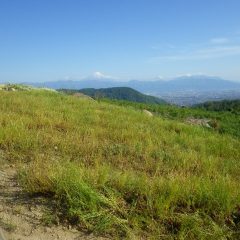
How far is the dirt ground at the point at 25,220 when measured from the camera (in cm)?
457

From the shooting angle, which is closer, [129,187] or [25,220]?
[25,220]

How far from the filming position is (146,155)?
8203mm

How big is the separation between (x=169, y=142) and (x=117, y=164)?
122 inches

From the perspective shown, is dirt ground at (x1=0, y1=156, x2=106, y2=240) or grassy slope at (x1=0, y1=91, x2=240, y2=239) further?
grassy slope at (x1=0, y1=91, x2=240, y2=239)

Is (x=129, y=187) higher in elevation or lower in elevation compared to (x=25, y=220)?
higher

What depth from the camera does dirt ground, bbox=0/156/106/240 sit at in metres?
4.57

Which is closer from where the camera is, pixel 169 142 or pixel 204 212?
pixel 204 212

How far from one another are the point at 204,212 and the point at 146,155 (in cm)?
313

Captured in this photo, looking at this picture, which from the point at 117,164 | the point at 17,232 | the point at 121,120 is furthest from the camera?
the point at 121,120

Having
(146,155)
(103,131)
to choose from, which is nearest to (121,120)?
(103,131)

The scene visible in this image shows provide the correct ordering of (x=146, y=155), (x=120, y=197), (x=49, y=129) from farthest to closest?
(x=49, y=129) < (x=146, y=155) < (x=120, y=197)

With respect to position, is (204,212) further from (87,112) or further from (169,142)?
(87,112)

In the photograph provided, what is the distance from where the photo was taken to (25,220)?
486cm

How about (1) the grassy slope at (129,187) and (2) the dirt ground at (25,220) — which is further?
(1) the grassy slope at (129,187)
